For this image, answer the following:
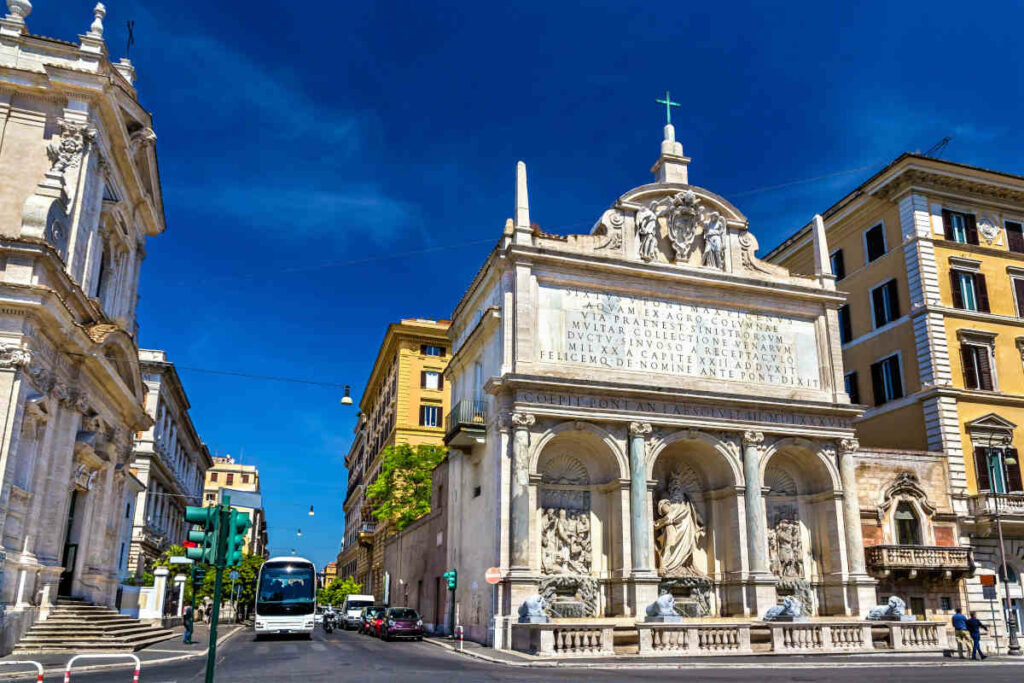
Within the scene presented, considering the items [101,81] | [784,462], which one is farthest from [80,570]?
[784,462]

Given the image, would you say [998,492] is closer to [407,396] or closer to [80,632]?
[80,632]

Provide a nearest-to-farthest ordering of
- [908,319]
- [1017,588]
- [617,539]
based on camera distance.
Answer: [617,539] < [1017,588] < [908,319]

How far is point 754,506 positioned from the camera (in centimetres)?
3102

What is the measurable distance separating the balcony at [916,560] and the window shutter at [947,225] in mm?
14349

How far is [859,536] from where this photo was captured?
31969mm

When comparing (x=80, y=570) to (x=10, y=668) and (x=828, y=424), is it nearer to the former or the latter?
(x=10, y=668)

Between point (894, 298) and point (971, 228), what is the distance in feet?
16.6

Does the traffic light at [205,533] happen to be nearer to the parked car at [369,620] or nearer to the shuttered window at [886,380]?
the parked car at [369,620]

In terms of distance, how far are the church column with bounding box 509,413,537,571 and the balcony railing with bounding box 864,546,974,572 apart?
14787mm

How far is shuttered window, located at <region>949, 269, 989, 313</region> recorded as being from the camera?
3700cm

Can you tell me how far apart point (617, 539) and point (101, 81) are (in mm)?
23525

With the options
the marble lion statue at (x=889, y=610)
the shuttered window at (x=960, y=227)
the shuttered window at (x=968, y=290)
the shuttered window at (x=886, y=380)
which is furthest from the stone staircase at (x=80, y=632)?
the shuttered window at (x=960, y=227)

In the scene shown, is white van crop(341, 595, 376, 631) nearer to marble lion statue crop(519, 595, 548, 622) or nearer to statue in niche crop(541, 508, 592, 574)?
statue in niche crop(541, 508, 592, 574)

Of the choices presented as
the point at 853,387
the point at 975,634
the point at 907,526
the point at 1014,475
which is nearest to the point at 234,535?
the point at 975,634
